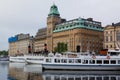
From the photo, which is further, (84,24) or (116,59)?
(84,24)

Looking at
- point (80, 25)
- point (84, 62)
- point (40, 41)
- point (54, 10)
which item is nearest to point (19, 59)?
point (54, 10)

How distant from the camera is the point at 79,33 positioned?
139375 millimetres

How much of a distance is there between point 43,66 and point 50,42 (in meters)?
90.8

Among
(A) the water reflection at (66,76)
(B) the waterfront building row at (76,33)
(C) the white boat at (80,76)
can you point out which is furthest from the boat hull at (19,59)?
(C) the white boat at (80,76)

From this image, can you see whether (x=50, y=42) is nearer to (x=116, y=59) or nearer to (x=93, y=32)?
(x=93, y=32)

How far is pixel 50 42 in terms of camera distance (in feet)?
550

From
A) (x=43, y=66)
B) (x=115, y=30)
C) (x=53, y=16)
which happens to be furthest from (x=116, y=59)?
(x=53, y=16)

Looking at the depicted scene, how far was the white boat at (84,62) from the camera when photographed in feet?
241

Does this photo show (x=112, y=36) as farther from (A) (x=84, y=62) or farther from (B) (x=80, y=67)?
(B) (x=80, y=67)

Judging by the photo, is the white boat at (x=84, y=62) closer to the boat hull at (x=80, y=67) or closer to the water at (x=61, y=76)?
the boat hull at (x=80, y=67)

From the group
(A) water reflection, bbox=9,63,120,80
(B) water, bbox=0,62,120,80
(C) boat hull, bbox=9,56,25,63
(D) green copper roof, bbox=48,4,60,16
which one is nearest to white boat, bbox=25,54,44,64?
(C) boat hull, bbox=9,56,25,63

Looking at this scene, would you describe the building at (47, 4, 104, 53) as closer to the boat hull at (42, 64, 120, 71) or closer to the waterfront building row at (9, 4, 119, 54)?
the waterfront building row at (9, 4, 119, 54)

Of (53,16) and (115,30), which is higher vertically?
(53,16)

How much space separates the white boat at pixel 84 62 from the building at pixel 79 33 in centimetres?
5552
